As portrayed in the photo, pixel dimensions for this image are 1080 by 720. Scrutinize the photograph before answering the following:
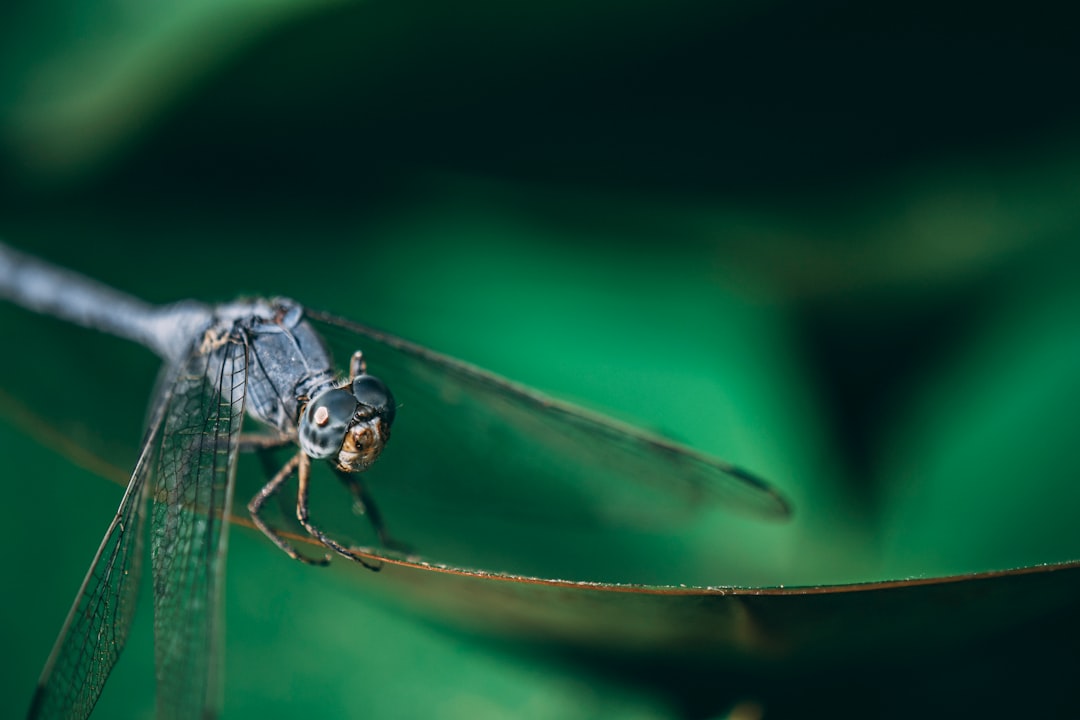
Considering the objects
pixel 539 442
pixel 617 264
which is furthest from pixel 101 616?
pixel 617 264

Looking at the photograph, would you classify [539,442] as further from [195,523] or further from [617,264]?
[195,523]

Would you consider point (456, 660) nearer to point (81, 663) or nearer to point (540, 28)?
point (81, 663)

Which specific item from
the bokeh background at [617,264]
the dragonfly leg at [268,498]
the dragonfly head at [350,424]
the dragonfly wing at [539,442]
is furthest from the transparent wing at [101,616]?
the dragonfly wing at [539,442]

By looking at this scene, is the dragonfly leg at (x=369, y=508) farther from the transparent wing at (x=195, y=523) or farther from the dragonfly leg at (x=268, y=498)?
the transparent wing at (x=195, y=523)

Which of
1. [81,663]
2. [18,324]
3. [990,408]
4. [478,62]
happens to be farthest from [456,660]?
[18,324]

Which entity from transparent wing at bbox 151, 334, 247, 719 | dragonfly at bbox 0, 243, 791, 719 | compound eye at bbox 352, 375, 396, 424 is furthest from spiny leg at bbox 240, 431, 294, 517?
compound eye at bbox 352, 375, 396, 424

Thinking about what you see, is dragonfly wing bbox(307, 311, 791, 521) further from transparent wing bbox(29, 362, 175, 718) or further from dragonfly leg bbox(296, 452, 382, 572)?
transparent wing bbox(29, 362, 175, 718)
